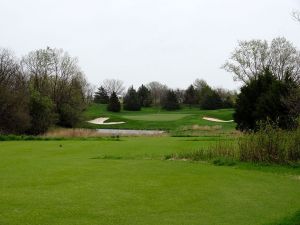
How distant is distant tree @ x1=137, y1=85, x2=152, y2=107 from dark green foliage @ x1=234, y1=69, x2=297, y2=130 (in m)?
71.8

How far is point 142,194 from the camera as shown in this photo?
Result: 1046 cm

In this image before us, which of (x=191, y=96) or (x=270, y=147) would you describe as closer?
(x=270, y=147)

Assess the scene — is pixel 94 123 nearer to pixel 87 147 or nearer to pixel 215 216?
pixel 87 147

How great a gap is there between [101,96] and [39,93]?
70.3 meters

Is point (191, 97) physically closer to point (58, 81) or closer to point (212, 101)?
point (212, 101)

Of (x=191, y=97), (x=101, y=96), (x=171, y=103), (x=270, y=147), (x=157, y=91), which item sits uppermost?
(x=157, y=91)

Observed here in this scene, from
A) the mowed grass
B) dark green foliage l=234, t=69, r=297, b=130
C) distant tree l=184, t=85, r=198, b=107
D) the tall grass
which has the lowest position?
the mowed grass

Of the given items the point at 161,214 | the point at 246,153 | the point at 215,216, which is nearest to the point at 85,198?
the point at 161,214

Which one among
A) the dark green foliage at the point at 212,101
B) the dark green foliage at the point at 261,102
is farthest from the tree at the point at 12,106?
the dark green foliage at the point at 212,101

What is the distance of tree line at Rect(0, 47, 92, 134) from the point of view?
43656 millimetres

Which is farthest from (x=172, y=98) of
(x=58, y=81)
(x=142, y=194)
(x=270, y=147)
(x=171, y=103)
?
(x=142, y=194)

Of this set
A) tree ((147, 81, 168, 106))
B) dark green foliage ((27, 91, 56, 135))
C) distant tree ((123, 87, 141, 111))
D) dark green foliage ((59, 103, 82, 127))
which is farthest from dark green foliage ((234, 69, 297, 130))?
tree ((147, 81, 168, 106))

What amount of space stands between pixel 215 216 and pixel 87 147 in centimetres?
1754

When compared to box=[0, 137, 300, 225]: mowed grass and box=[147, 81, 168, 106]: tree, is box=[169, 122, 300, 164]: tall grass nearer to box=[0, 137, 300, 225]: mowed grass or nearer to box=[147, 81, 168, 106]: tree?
box=[0, 137, 300, 225]: mowed grass
